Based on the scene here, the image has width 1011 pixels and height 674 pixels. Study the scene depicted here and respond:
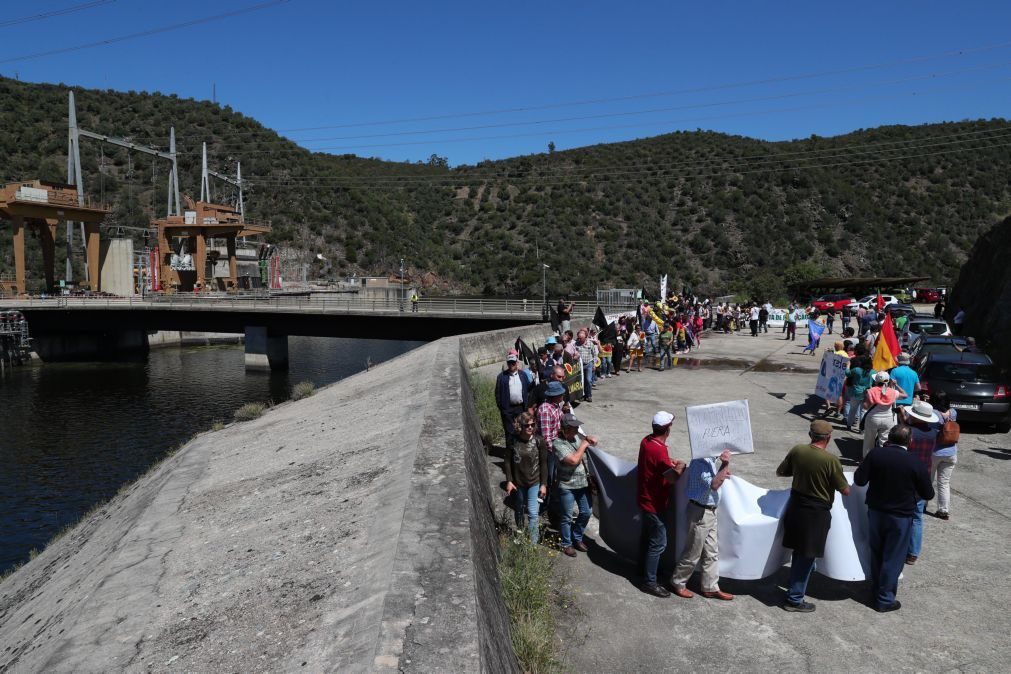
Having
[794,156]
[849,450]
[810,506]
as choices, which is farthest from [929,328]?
[794,156]

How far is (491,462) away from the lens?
10688 millimetres

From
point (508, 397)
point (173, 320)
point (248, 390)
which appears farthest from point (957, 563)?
point (173, 320)

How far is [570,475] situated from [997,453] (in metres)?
8.59

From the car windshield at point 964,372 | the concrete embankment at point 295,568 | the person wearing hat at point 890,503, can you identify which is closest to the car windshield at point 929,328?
the car windshield at point 964,372

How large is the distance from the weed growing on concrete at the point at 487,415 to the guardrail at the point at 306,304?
70.1 ft

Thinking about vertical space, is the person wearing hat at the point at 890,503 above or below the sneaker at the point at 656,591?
above

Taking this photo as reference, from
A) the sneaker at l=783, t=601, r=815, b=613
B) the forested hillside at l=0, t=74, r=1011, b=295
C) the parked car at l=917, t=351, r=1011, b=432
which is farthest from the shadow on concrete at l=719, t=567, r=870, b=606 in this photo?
the forested hillside at l=0, t=74, r=1011, b=295

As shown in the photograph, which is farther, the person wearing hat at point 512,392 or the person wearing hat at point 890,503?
the person wearing hat at point 512,392

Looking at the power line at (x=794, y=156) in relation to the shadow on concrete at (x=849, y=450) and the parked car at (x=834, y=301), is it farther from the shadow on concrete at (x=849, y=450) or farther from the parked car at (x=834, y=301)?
the shadow on concrete at (x=849, y=450)

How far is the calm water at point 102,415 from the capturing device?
17578 millimetres

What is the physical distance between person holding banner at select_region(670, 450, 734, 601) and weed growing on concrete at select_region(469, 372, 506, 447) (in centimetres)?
505

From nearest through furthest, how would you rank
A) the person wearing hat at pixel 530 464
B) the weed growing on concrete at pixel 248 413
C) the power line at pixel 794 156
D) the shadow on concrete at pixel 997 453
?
the person wearing hat at pixel 530 464 < the shadow on concrete at pixel 997 453 < the weed growing on concrete at pixel 248 413 < the power line at pixel 794 156

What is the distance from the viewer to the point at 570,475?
7082 mm

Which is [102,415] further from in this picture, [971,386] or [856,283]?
[856,283]
